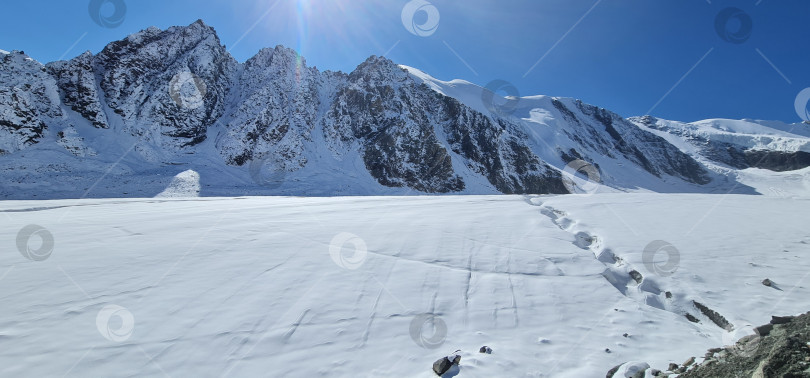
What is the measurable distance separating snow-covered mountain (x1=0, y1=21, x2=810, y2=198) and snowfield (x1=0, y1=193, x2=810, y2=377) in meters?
33.3

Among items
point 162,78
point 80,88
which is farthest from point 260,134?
point 80,88

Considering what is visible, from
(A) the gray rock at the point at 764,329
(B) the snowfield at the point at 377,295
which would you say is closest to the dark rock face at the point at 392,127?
(B) the snowfield at the point at 377,295

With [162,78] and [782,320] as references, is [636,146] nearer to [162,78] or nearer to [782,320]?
[782,320]

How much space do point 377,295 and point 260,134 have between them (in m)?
53.1

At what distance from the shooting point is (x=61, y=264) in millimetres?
6352

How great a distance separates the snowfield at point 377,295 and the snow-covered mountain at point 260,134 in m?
33.3

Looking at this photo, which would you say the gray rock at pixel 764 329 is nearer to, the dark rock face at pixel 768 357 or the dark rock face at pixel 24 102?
the dark rock face at pixel 768 357

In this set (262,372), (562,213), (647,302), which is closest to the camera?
(262,372)

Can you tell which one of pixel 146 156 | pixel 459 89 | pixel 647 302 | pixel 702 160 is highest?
pixel 459 89

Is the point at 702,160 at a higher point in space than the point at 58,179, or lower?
higher

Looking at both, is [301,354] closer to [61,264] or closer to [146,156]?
[61,264]

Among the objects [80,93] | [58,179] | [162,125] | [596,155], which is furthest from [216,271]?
[596,155]

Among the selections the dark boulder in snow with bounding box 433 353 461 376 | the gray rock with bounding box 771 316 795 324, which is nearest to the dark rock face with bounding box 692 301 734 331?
the gray rock with bounding box 771 316 795 324

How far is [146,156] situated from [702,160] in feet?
441
